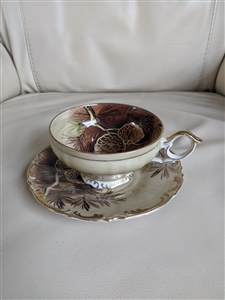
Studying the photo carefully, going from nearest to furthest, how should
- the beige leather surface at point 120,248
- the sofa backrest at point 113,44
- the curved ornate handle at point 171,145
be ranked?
the beige leather surface at point 120,248
the curved ornate handle at point 171,145
the sofa backrest at point 113,44

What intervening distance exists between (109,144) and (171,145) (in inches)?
4.5

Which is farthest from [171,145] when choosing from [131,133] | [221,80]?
[221,80]

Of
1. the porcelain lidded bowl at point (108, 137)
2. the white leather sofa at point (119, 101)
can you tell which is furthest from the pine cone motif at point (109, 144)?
the white leather sofa at point (119, 101)

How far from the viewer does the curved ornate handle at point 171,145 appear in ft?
1.26

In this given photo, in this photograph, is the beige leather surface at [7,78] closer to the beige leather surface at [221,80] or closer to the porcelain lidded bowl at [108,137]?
the porcelain lidded bowl at [108,137]

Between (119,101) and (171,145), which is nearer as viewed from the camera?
(171,145)

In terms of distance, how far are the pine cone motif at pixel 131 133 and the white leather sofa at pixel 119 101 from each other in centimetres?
Result: 10

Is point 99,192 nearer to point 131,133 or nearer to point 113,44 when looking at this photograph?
point 131,133

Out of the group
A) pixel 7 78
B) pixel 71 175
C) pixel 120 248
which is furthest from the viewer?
pixel 7 78

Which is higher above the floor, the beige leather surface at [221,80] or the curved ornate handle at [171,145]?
the curved ornate handle at [171,145]

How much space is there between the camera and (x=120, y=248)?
0.31 meters

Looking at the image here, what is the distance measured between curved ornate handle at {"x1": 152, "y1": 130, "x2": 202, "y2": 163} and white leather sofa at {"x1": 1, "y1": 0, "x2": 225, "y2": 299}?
5 cm

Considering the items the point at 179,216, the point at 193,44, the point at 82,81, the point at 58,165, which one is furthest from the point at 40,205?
the point at 193,44

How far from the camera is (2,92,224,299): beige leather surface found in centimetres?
28
